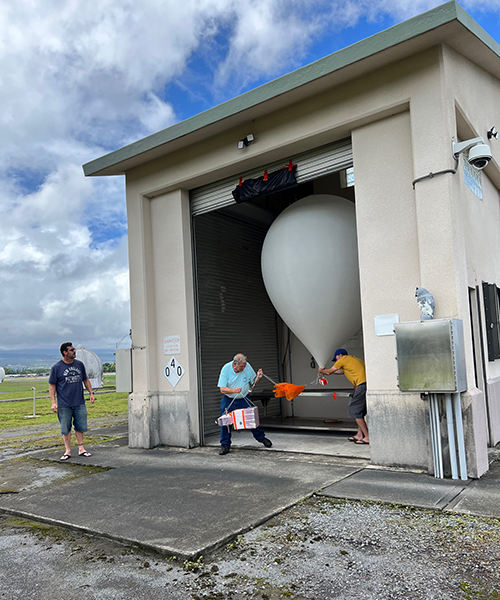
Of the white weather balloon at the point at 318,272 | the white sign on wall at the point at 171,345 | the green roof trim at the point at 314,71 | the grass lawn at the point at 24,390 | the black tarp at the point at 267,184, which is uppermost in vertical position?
the green roof trim at the point at 314,71

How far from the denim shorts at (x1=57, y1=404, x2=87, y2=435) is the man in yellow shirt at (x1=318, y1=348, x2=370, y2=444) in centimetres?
406

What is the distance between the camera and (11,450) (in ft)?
31.1

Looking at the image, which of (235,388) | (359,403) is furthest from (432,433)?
(235,388)

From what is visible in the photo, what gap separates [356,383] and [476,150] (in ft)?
13.1

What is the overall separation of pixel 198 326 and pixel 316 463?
3496 millimetres

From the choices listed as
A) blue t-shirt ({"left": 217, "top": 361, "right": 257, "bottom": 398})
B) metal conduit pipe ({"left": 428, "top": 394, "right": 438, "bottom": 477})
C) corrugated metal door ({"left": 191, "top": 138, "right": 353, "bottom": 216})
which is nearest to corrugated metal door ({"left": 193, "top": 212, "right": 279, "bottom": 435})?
corrugated metal door ({"left": 191, "top": 138, "right": 353, "bottom": 216})

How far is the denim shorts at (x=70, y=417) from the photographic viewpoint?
8.06 metres

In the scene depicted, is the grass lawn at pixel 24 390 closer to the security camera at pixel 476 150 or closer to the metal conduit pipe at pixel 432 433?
the metal conduit pipe at pixel 432 433

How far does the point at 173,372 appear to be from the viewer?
9031 mm

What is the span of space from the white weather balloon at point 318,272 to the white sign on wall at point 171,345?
6.62 feet

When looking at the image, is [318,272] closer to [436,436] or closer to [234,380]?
[234,380]

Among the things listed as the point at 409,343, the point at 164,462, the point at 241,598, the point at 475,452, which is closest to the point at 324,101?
the point at 409,343

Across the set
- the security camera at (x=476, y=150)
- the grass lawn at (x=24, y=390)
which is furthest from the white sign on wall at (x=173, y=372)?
the grass lawn at (x=24, y=390)

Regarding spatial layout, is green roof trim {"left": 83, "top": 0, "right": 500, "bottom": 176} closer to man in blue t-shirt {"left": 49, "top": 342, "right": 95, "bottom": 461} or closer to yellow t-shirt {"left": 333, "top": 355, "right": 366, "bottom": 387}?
man in blue t-shirt {"left": 49, "top": 342, "right": 95, "bottom": 461}
